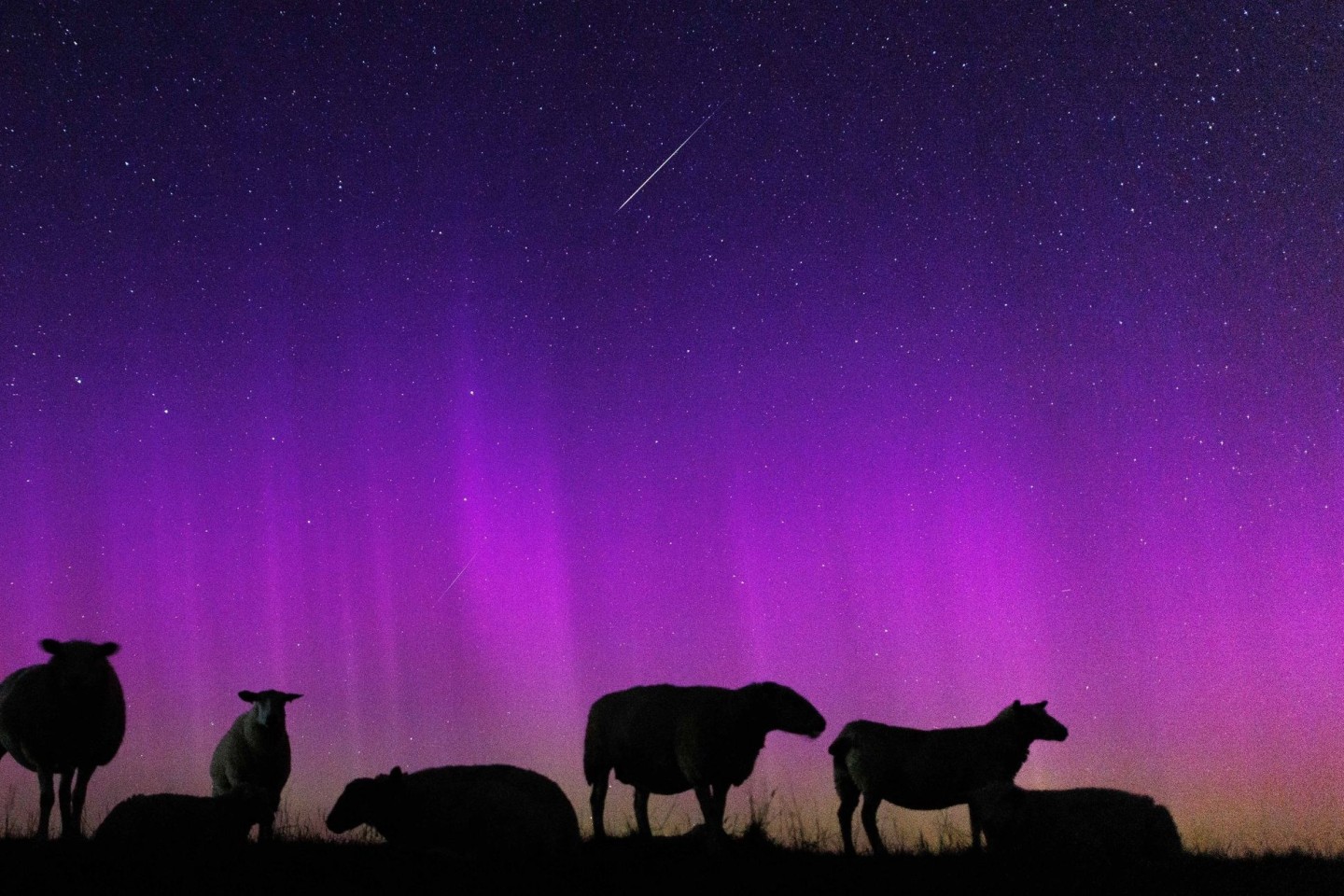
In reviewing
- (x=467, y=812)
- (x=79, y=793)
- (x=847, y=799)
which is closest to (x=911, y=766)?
(x=847, y=799)

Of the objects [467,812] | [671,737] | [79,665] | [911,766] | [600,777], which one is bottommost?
[911,766]

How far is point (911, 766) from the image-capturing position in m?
16.5

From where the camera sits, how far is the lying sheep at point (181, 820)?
11.5 metres

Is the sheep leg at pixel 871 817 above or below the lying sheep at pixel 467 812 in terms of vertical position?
below

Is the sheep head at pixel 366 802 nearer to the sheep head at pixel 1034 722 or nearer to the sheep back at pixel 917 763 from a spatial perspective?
the sheep back at pixel 917 763

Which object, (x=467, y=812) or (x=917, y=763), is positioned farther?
(x=917, y=763)

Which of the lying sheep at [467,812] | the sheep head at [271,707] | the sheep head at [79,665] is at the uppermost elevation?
the sheep head at [79,665]

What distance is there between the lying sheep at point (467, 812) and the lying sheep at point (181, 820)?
889 millimetres

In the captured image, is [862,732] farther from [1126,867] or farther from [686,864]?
[686,864]

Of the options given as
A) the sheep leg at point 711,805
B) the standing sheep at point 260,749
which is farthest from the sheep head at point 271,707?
the sheep leg at point 711,805

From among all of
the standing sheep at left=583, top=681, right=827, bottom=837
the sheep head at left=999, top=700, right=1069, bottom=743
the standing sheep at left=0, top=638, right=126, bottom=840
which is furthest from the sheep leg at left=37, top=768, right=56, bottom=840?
the sheep head at left=999, top=700, right=1069, bottom=743

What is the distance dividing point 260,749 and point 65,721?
101 inches

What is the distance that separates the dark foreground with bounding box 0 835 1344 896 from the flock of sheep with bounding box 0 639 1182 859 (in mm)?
420

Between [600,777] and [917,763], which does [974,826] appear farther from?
[600,777]
